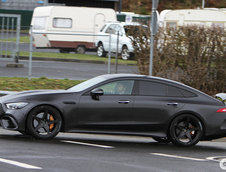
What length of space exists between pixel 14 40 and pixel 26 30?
2610mm

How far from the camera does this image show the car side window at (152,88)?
11.3m

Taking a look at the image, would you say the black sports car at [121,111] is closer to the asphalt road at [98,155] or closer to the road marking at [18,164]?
the asphalt road at [98,155]

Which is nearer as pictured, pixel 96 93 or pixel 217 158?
pixel 217 158

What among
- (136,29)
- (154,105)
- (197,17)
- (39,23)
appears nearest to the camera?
(154,105)

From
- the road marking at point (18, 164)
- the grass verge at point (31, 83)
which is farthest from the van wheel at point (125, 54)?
the road marking at point (18, 164)

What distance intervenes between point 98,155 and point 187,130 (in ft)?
7.83

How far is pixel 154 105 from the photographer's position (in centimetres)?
1117

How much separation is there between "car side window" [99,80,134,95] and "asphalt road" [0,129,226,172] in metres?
0.95

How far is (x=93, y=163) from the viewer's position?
28.9 feet

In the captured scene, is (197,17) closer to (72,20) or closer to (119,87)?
(72,20)

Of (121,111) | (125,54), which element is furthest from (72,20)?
(121,111)

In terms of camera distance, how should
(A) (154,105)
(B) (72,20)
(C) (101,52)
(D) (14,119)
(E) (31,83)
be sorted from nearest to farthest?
(D) (14,119)
(A) (154,105)
(E) (31,83)
(C) (101,52)
(B) (72,20)

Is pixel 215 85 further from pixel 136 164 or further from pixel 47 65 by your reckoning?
pixel 136 164

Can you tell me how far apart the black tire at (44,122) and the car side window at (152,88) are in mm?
1644
